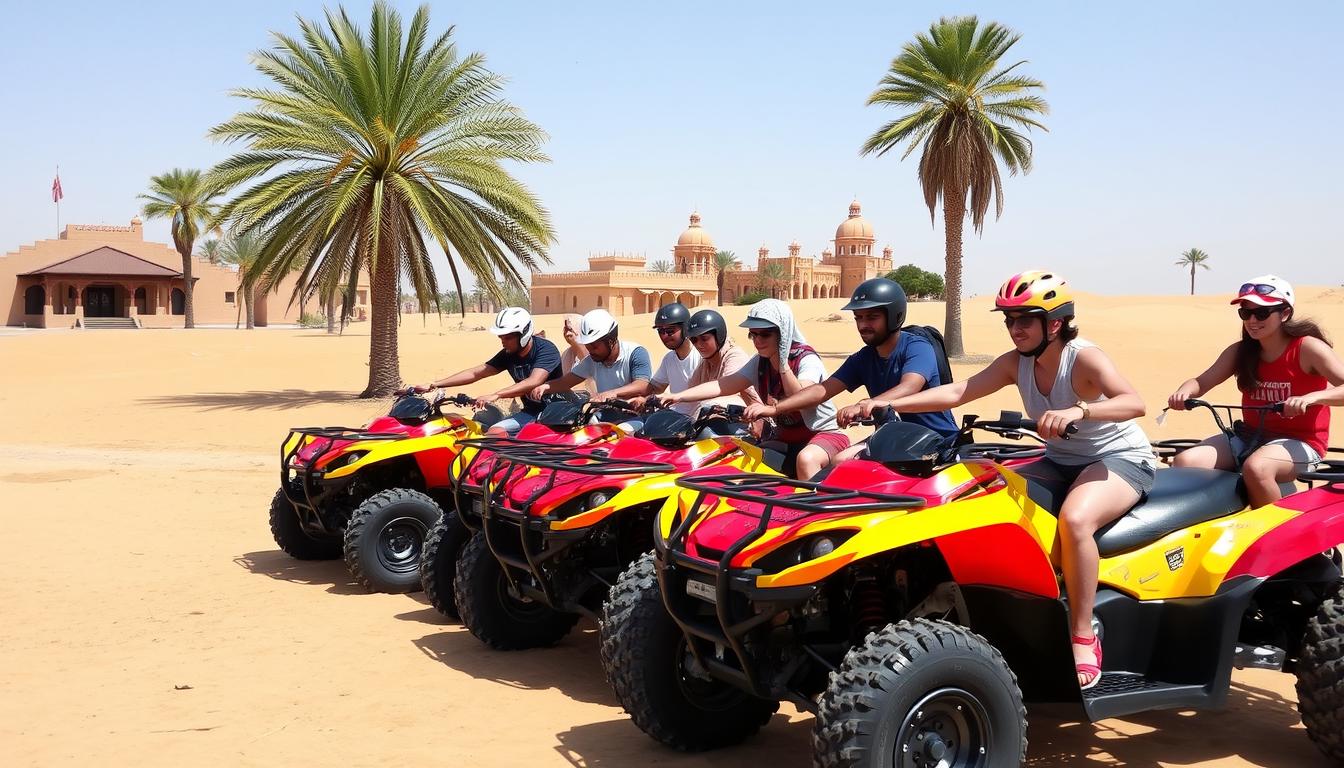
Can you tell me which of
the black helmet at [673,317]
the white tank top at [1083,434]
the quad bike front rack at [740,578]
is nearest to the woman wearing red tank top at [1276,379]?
the white tank top at [1083,434]

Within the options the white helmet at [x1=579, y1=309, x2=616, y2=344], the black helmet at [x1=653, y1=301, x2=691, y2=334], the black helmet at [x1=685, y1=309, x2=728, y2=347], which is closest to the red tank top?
the black helmet at [x1=685, y1=309, x2=728, y2=347]

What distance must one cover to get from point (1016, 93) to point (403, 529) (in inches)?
1001

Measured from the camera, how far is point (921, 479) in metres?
4.49

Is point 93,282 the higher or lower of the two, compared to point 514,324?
higher

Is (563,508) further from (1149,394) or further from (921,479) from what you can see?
(1149,394)

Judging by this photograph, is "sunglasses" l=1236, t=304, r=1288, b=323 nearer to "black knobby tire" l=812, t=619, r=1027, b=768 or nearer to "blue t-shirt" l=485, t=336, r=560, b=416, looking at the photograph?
"black knobby tire" l=812, t=619, r=1027, b=768

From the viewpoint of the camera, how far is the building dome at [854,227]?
108562 mm

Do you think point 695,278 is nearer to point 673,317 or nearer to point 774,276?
point 774,276

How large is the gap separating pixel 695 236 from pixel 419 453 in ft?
325

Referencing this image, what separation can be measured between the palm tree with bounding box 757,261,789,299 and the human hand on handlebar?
309ft

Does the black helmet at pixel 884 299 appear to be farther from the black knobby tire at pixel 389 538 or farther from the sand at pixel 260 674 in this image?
the black knobby tire at pixel 389 538

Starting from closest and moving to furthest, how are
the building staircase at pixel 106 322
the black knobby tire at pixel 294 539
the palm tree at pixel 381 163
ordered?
the black knobby tire at pixel 294 539 → the palm tree at pixel 381 163 → the building staircase at pixel 106 322

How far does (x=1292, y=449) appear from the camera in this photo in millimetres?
5531

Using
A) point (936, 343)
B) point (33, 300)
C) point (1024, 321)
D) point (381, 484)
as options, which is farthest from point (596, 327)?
point (33, 300)
